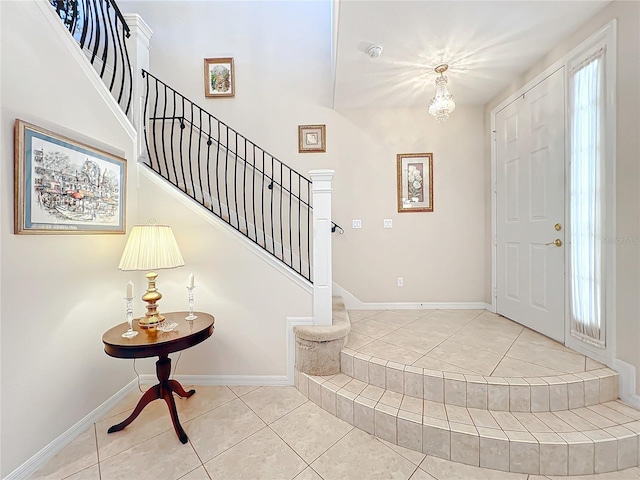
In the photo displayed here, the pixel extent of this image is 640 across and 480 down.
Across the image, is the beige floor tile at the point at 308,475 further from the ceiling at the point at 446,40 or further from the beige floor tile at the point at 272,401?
the ceiling at the point at 446,40

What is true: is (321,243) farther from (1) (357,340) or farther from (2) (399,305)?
(2) (399,305)

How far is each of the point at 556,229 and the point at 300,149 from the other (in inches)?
107

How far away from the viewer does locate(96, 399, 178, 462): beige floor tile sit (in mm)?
1618

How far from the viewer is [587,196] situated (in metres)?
2.00

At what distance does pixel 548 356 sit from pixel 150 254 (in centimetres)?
Answer: 302

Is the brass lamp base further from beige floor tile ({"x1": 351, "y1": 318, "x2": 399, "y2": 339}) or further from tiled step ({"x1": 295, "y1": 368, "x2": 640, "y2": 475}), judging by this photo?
beige floor tile ({"x1": 351, "y1": 318, "x2": 399, "y2": 339})

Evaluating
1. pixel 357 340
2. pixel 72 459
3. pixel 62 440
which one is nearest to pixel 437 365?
pixel 357 340

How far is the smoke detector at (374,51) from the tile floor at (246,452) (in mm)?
2865

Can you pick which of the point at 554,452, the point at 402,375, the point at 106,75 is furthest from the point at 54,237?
the point at 554,452

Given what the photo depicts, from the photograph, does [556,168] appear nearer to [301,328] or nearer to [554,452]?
[554,452]

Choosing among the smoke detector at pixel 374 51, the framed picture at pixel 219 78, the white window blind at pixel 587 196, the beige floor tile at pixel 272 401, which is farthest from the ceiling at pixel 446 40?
the beige floor tile at pixel 272 401

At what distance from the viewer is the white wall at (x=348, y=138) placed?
3256 mm

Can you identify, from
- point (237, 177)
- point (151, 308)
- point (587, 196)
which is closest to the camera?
point (151, 308)

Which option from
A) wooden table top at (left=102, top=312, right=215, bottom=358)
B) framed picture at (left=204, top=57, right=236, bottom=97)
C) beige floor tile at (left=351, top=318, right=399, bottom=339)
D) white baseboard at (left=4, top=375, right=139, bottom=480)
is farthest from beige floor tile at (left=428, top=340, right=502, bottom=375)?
framed picture at (left=204, top=57, right=236, bottom=97)
